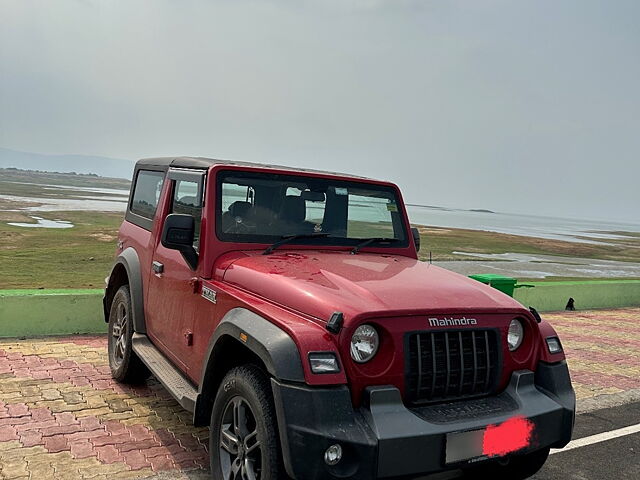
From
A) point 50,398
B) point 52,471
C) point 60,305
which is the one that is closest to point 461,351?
point 52,471

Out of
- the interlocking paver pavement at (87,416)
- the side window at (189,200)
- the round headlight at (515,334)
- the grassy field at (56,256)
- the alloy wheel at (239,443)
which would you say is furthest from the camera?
the grassy field at (56,256)

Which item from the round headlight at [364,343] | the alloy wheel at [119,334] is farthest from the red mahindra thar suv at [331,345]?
the alloy wheel at [119,334]

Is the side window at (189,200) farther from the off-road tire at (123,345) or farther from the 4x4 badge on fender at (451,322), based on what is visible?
the 4x4 badge on fender at (451,322)

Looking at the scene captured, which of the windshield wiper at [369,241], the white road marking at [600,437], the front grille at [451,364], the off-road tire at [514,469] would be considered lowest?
the white road marking at [600,437]

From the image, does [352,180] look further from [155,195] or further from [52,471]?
[52,471]

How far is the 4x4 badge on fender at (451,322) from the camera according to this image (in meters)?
2.91

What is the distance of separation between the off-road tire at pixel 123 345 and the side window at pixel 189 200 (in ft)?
3.77

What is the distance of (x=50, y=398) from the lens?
4.75 metres

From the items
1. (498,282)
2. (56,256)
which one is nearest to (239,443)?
(498,282)

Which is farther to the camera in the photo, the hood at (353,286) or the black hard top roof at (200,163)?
the black hard top roof at (200,163)

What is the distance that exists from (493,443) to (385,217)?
216cm

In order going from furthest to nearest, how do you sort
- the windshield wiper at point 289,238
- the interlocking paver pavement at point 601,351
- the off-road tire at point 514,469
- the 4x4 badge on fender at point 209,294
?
1. the interlocking paver pavement at point 601,351
2. the windshield wiper at point 289,238
3. the 4x4 badge on fender at point 209,294
4. the off-road tire at point 514,469

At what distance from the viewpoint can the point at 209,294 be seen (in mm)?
3627

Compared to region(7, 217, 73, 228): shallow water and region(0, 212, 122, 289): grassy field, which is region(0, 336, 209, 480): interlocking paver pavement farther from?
region(7, 217, 73, 228): shallow water
